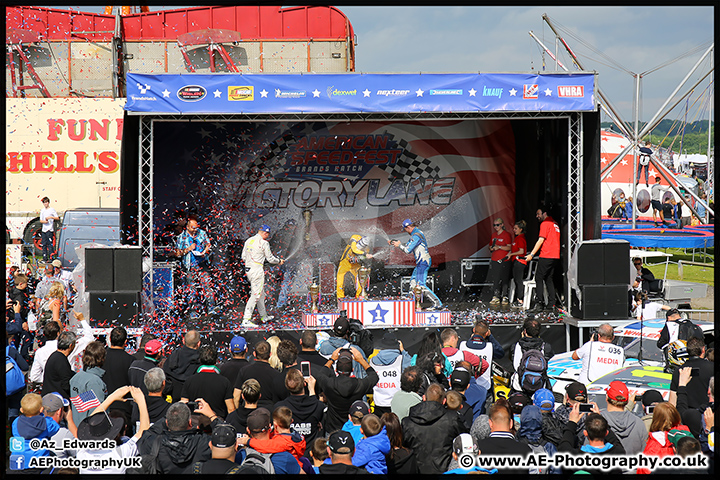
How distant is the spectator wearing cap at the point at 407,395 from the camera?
17.1 feet

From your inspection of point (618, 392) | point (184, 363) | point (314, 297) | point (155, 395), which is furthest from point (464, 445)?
point (314, 297)

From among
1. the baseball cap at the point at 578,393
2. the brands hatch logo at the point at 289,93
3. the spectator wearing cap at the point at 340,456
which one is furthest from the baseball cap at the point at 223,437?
the brands hatch logo at the point at 289,93

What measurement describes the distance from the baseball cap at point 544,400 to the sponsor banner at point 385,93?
5.70 meters

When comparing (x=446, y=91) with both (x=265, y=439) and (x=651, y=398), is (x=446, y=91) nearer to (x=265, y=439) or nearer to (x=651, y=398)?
(x=651, y=398)

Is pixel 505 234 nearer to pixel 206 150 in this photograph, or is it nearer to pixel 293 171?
pixel 293 171

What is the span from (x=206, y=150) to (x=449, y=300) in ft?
17.6

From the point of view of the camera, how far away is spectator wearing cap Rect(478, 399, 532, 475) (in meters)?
4.23

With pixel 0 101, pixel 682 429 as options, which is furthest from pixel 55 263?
pixel 682 429

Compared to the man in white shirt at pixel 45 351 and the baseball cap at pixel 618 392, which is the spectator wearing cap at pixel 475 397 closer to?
the baseball cap at pixel 618 392

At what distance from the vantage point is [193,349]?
6148 millimetres

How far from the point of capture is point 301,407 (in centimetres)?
514

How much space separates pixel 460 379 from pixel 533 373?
77 cm

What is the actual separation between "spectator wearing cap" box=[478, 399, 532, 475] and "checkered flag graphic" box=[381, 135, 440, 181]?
904 centimetres

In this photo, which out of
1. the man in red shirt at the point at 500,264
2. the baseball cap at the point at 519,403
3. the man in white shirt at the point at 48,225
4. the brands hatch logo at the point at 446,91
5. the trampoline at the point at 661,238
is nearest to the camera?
the baseball cap at the point at 519,403
